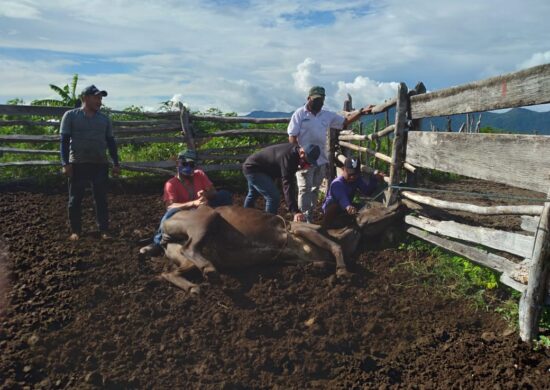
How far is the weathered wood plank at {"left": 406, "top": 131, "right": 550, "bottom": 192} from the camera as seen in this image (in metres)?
3.79

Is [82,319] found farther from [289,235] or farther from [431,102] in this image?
[431,102]

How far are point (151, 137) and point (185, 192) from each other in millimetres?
5121

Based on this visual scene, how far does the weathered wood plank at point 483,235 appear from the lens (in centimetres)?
401

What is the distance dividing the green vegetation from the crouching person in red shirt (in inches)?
92.3

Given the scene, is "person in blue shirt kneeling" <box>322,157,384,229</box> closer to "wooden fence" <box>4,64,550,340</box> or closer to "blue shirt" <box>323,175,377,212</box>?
"blue shirt" <box>323,175,377,212</box>

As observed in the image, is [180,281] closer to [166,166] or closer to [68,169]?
[68,169]

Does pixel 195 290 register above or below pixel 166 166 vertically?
below

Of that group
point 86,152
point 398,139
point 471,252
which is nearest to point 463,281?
point 471,252

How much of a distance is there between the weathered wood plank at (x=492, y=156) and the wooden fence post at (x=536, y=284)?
27 cm

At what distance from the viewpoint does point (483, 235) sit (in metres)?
4.57

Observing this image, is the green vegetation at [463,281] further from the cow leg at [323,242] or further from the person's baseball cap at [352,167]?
the person's baseball cap at [352,167]

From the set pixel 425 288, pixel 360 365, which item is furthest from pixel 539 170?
pixel 360 365

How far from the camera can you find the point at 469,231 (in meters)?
4.83

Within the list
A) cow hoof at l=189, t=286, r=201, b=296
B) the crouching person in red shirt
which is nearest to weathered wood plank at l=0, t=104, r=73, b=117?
the crouching person in red shirt
